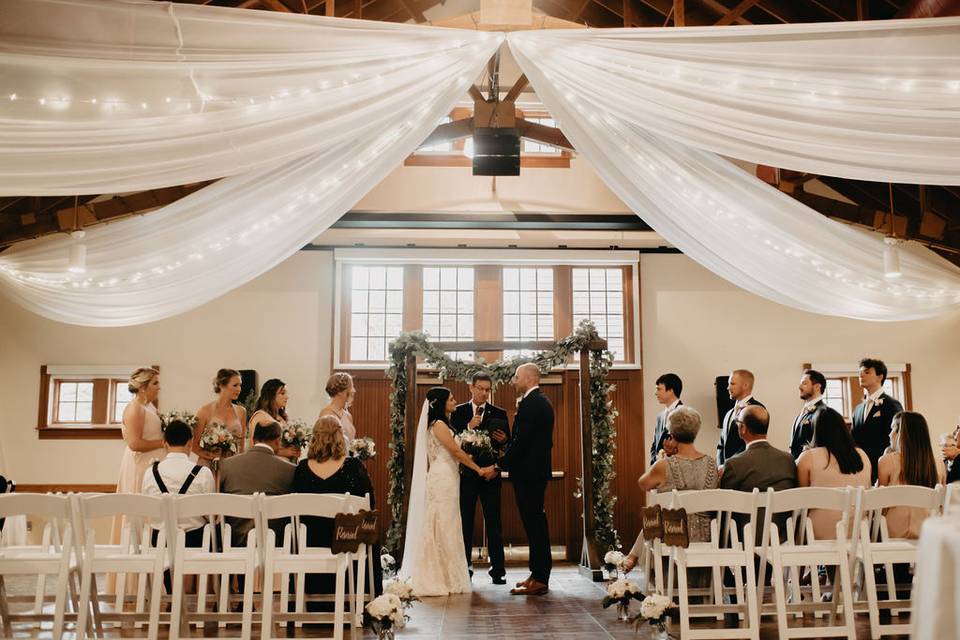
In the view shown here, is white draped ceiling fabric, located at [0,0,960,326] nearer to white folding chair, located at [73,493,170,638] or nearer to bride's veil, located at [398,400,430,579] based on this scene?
white folding chair, located at [73,493,170,638]

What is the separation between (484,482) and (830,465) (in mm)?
3025

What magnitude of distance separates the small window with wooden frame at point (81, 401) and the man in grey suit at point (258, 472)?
631cm

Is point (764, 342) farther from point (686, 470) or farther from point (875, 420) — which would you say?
point (686, 470)

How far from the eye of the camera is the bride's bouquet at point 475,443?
7.46 m

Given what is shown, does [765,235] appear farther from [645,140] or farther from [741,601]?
[741,601]

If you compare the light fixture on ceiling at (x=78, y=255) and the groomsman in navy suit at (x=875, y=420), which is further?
the groomsman in navy suit at (x=875, y=420)

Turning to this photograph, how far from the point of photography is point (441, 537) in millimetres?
6965

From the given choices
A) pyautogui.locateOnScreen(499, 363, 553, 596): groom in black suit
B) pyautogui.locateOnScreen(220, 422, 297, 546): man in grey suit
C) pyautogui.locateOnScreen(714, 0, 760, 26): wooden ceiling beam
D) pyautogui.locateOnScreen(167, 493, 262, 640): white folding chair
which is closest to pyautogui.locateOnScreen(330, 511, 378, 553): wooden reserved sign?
pyautogui.locateOnScreen(167, 493, 262, 640): white folding chair

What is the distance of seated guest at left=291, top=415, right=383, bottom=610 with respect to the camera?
5238 mm

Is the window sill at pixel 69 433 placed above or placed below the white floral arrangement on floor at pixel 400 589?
above

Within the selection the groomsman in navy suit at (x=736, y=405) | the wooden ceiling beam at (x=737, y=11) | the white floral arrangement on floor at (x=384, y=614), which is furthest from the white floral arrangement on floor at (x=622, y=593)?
the wooden ceiling beam at (x=737, y=11)

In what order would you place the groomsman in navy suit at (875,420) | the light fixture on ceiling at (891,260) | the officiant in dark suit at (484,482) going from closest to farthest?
the light fixture on ceiling at (891,260) → the officiant in dark suit at (484,482) → the groomsman in navy suit at (875,420)

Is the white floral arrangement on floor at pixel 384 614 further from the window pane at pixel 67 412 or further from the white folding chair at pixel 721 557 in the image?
the window pane at pixel 67 412

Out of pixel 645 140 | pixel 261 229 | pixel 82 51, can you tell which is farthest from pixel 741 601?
pixel 82 51
